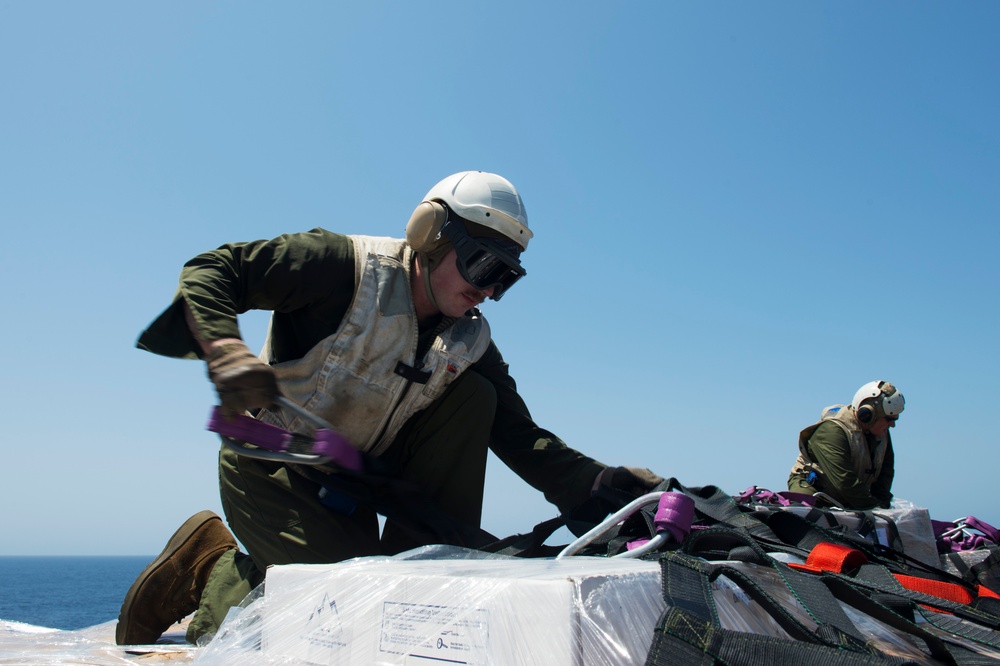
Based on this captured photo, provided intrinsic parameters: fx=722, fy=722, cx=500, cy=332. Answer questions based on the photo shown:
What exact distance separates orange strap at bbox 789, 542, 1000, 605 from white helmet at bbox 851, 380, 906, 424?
484 cm

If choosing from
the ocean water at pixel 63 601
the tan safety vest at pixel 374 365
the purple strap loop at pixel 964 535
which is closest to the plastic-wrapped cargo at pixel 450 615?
the tan safety vest at pixel 374 365

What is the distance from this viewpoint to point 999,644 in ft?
3.03

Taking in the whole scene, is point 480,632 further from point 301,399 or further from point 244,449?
point 301,399

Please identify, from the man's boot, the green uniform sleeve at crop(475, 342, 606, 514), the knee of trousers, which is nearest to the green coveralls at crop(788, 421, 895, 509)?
the green uniform sleeve at crop(475, 342, 606, 514)

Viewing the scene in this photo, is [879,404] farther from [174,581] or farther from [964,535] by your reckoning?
[174,581]

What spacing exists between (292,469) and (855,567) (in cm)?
163

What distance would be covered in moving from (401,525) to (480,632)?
1377 mm

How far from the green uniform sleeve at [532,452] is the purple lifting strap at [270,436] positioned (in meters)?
0.98

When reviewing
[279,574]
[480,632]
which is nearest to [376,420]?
[279,574]

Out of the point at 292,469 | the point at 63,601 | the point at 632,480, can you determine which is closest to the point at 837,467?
the point at 632,480

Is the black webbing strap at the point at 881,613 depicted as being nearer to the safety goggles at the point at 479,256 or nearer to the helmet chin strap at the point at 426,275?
the safety goggles at the point at 479,256

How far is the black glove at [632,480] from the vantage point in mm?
2193

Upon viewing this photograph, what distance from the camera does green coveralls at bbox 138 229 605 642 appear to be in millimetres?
1938

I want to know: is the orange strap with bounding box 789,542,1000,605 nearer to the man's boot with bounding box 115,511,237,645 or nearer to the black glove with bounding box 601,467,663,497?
the black glove with bounding box 601,467,663,497
